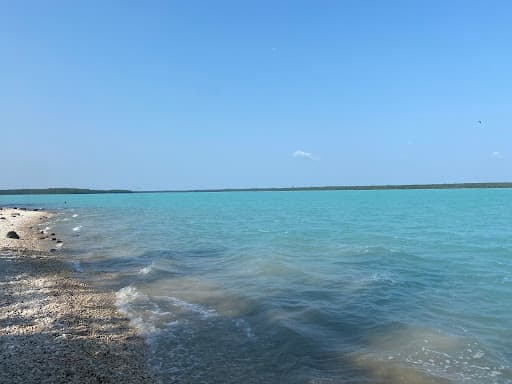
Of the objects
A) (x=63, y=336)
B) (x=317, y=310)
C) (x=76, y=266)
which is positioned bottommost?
(x=76, y=266)

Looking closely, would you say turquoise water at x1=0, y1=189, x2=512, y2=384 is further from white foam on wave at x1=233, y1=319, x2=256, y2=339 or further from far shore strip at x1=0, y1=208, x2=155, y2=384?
far shore strip at x1=0, y1=208, x2=155, y2=384

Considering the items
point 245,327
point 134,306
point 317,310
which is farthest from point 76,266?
point 317,310

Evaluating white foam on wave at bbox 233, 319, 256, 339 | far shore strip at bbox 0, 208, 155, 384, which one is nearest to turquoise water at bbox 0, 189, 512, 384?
white foam on wave at bbox 233, 319, 256, 339

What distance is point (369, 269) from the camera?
19609mm

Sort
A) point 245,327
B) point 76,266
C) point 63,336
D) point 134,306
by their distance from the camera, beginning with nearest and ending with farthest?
point 63,336, point 245,327, point 134,306, point 76,266

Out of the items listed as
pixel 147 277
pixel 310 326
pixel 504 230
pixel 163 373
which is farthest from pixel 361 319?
pixel 504 230

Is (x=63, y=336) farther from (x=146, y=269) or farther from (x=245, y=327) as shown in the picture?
(x=146, y=269)

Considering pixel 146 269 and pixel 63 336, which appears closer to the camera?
Answer: pixel 63 336

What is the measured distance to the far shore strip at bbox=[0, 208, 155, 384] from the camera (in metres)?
7.75

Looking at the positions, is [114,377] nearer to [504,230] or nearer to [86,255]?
[86,255]

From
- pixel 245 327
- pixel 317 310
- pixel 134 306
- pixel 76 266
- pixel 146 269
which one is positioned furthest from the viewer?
pixel 76 266

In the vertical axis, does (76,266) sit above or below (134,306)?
below

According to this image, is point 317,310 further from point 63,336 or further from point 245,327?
point 63,336

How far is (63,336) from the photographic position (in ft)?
32.0
